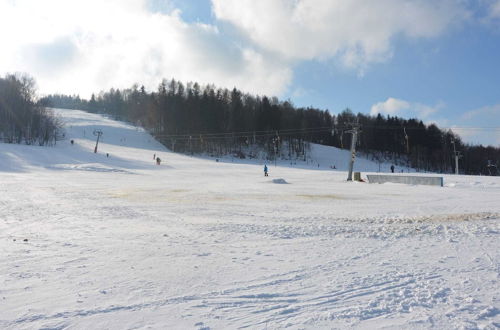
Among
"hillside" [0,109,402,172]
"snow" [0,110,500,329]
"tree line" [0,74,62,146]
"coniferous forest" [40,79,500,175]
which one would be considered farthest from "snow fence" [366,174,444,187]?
"tree line" [0,74,62,146]

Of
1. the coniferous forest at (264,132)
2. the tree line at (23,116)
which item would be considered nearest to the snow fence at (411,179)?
the coniferous forest at (264,132)

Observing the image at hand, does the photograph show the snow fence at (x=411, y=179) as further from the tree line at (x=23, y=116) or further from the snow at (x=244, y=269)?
the tree line at (x=23, y=116)

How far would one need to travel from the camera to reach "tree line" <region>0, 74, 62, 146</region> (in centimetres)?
6669

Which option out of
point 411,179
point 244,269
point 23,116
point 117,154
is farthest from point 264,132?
point 244,269

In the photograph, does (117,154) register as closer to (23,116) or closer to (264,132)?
(23,116)

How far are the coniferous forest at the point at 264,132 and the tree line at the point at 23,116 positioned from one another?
20.4 feet

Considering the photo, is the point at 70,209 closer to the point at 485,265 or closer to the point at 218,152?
the point at 485,265

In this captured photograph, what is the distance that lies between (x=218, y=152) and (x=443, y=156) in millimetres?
74574

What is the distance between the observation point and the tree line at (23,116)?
219 feet

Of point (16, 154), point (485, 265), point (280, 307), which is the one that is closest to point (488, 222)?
point (485, 265)

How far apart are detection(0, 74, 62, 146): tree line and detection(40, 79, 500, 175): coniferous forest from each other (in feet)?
20.4

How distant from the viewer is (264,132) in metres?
94.4

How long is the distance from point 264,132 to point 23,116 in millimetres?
60956

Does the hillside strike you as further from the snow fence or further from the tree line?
the snow fence
